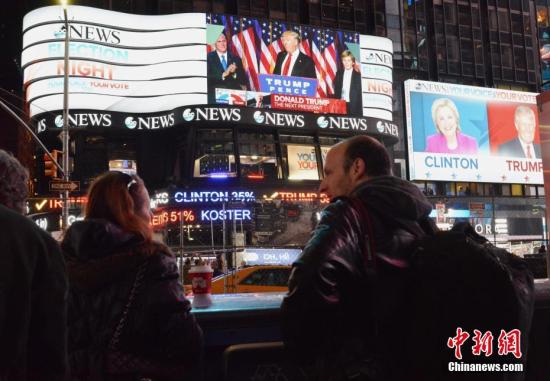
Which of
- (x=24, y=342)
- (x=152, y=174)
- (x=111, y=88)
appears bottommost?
(x=24, y=342)

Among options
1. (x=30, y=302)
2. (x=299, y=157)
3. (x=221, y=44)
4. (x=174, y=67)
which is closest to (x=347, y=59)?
(x=299, y=157)

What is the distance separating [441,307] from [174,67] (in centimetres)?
2930

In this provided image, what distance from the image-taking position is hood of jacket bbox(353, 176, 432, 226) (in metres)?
2.36

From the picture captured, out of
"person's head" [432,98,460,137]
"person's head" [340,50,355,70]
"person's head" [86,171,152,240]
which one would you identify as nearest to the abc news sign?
"person's head" [340,50,355,70]

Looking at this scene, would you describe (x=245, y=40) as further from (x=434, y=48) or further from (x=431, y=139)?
(x=434, y=48)

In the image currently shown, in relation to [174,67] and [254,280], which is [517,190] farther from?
[254,280]

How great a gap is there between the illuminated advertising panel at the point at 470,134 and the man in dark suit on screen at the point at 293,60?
21.7 ft

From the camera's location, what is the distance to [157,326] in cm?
280

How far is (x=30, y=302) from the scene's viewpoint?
2227mm

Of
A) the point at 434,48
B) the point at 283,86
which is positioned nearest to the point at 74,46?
the point at 283,86

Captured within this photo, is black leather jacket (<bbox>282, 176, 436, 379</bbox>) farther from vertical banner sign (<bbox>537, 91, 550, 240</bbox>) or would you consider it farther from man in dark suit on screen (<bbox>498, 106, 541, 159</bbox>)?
man in dark suit on screen (<bbox>498, 106, 541, 159</bbox>)

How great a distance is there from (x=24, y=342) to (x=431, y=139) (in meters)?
34.4

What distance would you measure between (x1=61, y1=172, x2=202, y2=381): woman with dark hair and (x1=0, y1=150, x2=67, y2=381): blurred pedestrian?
486 millimetres

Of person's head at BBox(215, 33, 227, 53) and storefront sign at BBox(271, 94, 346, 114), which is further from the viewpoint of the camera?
storefront sign at BBox(271, 94, 346, 114)
